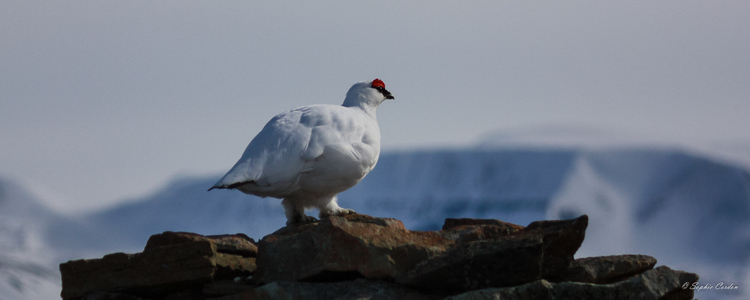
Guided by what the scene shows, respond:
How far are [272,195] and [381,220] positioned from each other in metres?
1.29

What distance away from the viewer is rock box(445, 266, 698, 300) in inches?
218

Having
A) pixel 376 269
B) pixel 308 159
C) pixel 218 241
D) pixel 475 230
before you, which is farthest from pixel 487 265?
pixel 218 241

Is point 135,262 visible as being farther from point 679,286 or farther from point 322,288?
point 679,286

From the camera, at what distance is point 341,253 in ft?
20.1

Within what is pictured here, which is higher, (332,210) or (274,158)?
(274,158)

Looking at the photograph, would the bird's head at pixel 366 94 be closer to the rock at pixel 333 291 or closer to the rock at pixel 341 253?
the rock at pixel 341 253

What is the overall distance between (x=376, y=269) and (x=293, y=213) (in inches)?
95.3

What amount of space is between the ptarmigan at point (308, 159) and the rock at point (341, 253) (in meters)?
0.91

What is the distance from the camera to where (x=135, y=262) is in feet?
21.0

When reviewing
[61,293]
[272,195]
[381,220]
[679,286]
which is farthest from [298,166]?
[679,286]

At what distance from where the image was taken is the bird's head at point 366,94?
30.1 feet

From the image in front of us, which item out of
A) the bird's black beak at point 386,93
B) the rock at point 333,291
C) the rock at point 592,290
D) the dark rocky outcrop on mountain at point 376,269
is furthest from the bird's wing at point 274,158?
the rock at point 592,290

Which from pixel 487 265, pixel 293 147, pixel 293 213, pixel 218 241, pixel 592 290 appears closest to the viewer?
pixel 592 290

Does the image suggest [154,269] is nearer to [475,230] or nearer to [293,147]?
[293,147]
